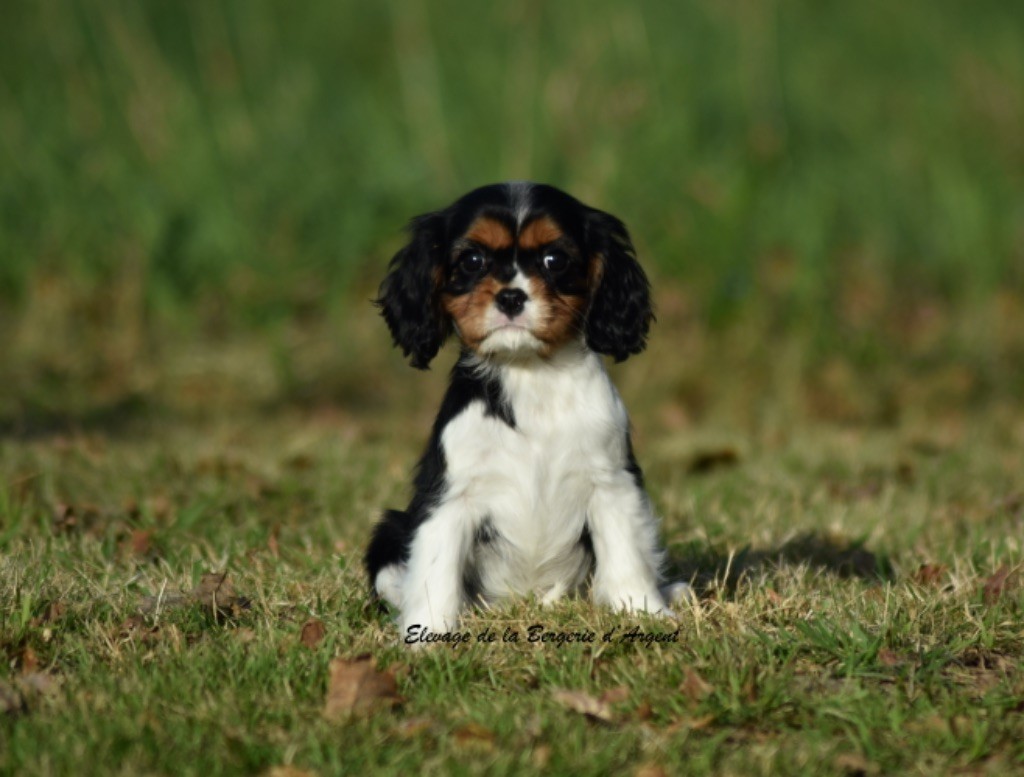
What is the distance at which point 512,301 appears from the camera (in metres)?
4.24

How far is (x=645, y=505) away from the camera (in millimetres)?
4531

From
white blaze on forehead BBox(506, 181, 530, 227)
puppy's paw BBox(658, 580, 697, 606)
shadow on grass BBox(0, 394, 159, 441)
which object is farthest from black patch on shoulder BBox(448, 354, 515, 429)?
shadow on grass BBox(0, 394, 159, 441)

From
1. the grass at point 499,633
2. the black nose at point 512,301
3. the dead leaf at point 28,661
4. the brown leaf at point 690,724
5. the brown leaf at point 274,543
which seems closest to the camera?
the grass at point 499,633

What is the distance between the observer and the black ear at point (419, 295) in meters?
4.57

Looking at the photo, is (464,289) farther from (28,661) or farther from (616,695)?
(28,661)

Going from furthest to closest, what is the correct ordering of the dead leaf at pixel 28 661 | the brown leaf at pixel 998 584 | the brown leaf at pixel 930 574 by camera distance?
the brown leaf at pixel 930 574, the brown leaf at pixel 998 584, the dead leaf at pixel 28 661

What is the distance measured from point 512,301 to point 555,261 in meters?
0.25

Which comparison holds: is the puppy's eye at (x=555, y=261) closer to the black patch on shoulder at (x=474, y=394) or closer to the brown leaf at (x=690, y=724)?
the black patch on shoulder at (x=474, y=394)

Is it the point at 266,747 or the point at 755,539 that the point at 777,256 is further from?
the point at 266,747

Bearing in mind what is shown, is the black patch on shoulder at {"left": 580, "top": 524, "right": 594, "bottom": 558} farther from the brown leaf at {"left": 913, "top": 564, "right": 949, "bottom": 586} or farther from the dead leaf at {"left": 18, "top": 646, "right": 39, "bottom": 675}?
the dead leaf at {"left": 18, "top": 646, "right": 39, "bottom": 675}

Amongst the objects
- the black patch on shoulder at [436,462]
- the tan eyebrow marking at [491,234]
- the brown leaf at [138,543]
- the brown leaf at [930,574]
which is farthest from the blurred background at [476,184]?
the tan eyebrow marking at [491,234]

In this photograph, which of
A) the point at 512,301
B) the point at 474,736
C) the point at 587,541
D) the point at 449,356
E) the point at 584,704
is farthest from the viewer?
the point at 449,356

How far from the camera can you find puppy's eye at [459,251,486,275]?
4375 mm

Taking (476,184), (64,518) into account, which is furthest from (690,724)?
(476,184)
